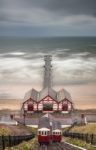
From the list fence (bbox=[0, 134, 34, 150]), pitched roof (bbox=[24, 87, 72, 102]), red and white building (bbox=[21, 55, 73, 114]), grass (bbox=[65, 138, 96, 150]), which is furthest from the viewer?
pitched roof (bbox=[24, 87, 72, 102])

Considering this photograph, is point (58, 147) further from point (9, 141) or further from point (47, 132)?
point (47, 132)

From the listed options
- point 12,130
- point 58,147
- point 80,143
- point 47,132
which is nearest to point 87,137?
point 80,143

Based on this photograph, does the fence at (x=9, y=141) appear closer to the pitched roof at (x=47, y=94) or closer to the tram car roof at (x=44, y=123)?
the tram car roof at (x=44, y=123)

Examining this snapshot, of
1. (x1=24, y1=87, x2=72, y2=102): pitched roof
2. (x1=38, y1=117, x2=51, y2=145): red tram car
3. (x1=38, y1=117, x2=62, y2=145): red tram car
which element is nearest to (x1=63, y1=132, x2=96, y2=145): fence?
(x1=38, y1=117, x2=62, y2=145): red tram car

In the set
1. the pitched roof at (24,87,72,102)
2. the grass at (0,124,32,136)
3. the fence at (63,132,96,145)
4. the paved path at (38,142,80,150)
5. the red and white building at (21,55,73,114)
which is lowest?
the paved path at (38,142,80,150)

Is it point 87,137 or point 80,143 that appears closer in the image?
point 80,143

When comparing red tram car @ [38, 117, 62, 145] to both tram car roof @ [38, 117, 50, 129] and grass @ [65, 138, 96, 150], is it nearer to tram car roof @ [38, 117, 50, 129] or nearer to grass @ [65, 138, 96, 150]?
tram car roof @ [38, 117, 50, 129]

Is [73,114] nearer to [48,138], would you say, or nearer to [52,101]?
[52,101]

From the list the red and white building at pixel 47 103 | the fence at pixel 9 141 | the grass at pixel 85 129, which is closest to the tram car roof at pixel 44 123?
the fence at pixel 9 141

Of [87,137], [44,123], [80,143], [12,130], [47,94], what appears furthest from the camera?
[47,94]

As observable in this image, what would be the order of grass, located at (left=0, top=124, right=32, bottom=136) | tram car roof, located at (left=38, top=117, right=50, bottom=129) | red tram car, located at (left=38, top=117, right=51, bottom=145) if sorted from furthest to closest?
grass, located at (left=0, top=124, right=32, bottom=136), tram car roof, located at (left=38, top=117, right=50, bottom=129), red tram car, located at (left=38, top=117, right=51, bottom=145)

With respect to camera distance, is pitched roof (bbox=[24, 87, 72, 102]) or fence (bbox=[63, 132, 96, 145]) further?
pitched roof (bbox=[24, 87, 72, 102])
